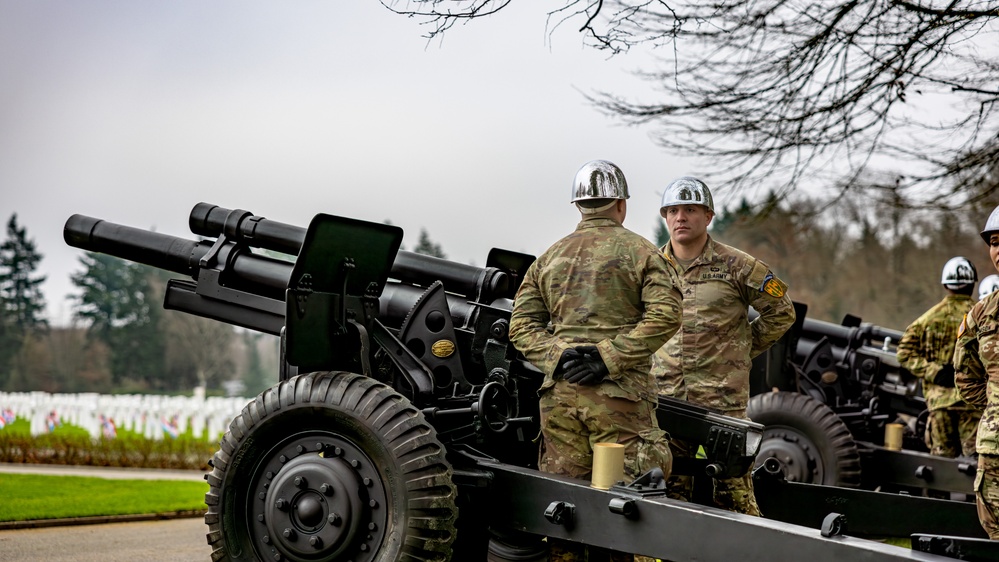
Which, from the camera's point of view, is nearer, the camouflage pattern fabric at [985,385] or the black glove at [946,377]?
the camouflage pattern fabric at [985,385]

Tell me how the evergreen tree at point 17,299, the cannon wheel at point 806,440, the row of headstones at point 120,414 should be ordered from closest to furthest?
the cannon wheel at point 806,440 → the row of headstones at point 120,414 → the evergreen tree at point 17,299

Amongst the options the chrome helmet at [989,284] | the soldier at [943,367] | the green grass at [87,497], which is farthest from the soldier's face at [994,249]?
the green grass at [87,497]

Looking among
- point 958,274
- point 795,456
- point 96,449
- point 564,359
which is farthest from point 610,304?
point 96,449

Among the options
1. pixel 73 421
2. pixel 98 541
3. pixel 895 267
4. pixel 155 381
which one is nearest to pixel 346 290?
pixel 98 541

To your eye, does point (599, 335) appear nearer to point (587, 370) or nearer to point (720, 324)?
point (587, 370)

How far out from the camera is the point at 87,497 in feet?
29.1

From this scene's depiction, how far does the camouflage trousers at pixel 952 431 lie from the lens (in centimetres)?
786

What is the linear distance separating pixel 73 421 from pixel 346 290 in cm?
1014

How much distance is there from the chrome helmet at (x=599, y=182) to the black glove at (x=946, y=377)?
4.25 m

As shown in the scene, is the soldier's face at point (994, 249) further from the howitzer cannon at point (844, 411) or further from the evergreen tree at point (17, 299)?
the evergreen tree at point (17, 299)

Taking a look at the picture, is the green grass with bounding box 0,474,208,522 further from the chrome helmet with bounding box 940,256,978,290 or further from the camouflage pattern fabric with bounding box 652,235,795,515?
the chrome helmet with bounding box 940,256,978,290

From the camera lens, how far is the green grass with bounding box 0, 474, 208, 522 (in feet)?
25.9

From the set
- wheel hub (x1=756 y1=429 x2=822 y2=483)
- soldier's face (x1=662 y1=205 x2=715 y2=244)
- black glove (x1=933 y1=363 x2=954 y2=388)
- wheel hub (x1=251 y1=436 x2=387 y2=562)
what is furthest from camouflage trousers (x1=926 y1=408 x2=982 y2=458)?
wheel hub (x1=251 y1=436 x2=387 y2=562)

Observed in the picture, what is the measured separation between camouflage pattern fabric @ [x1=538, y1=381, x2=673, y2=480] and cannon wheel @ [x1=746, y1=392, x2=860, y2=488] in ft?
11.9
